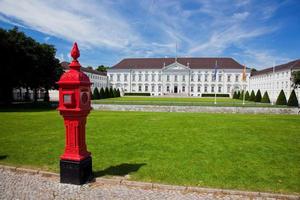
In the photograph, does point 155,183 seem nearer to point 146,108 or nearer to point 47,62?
point 146,108

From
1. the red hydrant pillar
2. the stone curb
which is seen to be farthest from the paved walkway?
the red hydrant pillar

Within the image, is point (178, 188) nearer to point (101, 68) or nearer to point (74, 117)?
point (74, 117)

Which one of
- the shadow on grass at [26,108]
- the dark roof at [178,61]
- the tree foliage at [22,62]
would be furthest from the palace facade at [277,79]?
the tree foliage at [22,62]

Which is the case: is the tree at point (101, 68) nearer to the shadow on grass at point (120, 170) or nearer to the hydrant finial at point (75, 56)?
the shadow on grass at point (120, 170)

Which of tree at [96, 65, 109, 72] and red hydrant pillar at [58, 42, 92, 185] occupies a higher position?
tree at [96, 65, 109, 72]

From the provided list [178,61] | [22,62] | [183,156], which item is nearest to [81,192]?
[183,156]

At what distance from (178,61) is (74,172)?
82758mm

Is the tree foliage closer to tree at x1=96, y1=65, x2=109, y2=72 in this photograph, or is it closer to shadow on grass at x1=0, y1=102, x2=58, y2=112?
shadow on grass at x1=0, y1=102, x2=58, y2=112

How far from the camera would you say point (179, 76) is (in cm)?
7969

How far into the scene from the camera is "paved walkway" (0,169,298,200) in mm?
4223

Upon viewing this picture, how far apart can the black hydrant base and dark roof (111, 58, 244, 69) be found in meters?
78.7

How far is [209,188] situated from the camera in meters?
4.51

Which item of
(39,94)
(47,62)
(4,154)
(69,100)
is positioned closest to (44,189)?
(69,100)

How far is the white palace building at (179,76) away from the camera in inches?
3093
